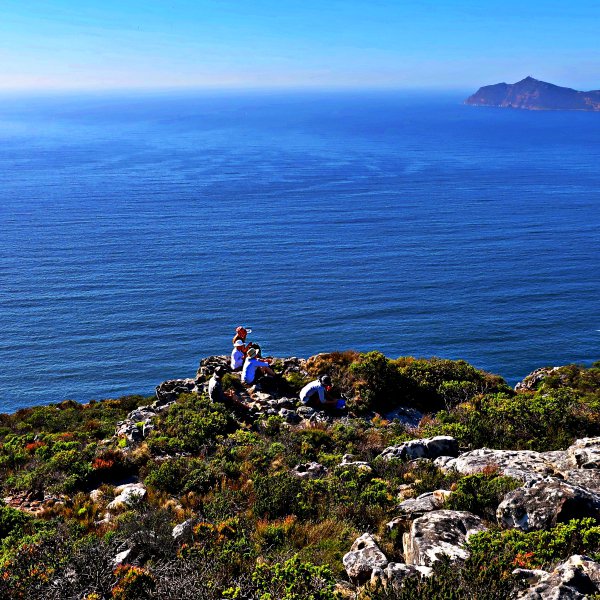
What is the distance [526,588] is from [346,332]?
54775 millimetres

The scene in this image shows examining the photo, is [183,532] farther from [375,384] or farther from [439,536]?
[375,384]

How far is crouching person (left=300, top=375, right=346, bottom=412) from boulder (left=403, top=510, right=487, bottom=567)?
1012 cm

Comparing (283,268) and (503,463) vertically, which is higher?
(503,463)

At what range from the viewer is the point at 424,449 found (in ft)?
54.0

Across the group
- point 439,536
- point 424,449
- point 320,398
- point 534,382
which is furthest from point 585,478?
point 534,382

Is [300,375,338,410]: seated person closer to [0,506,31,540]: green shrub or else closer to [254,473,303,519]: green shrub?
[254,473,303,519]: green shrub

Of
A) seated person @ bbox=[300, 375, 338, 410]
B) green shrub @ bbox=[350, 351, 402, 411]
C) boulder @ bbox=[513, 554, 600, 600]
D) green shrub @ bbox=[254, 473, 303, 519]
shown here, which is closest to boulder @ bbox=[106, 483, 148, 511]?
green shrub @ bbox=[254, 473, 303, 519]

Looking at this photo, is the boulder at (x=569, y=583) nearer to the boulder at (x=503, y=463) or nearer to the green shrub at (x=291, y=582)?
the green shrub at (x=291, y=582)

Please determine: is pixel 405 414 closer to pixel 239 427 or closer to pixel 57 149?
pixel 239 427

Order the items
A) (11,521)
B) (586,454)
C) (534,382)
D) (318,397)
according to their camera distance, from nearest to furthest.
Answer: (11,521), (586,454), (318,397), (534,382)

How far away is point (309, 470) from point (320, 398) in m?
5.91

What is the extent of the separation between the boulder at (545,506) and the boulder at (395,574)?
2555 mm

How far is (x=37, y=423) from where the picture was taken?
1046 inches

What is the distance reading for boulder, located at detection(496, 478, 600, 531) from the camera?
10.8 metres
